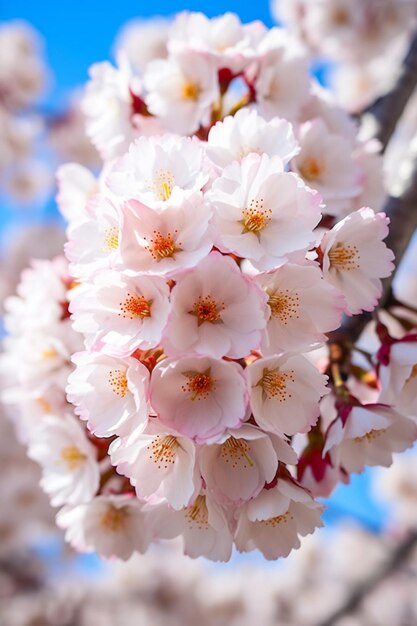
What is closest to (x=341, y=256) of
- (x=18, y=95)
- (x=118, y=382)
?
(x=118, y=382)

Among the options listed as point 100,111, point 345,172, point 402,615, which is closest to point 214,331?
point 345,172

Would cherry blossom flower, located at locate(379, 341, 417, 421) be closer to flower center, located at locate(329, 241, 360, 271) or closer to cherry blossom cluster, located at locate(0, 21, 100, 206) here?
flower center, located at locate(329, 241, 360, 271)

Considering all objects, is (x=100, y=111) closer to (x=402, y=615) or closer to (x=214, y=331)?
(x=214, y=331)

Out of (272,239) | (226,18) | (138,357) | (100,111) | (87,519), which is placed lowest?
(87,519)

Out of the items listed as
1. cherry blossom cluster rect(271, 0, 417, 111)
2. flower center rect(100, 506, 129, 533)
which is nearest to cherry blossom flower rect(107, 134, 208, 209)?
flower center rect(100, 506, 129, 533)

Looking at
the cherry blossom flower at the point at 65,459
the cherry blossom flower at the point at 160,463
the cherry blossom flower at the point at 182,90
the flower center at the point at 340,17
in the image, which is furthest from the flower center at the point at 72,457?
the flower center at the point at 340,17

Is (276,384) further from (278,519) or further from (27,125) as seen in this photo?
(27,125)
